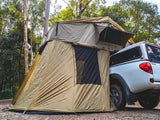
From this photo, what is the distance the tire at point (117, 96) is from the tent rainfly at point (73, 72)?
7.8 inches

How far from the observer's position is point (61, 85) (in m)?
4.95

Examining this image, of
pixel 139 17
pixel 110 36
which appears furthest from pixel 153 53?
pixel 139 17

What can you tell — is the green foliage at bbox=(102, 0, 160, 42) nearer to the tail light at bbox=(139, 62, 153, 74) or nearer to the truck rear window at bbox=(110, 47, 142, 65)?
the truck rear window at bbox=(110, 47, 142, 65)

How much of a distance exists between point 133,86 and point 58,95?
239cm

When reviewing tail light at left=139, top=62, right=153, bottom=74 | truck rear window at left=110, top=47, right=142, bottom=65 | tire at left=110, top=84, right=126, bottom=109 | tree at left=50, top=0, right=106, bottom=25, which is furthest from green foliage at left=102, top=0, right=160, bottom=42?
tail light at left=139, top=62, right=153, bottom=74

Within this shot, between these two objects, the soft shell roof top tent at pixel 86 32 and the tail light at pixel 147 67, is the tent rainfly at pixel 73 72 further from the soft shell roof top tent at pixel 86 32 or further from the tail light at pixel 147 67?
the tail light at pixel 147 67

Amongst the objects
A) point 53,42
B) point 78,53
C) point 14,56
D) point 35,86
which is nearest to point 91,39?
point 78,53

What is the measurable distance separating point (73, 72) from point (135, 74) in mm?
2000

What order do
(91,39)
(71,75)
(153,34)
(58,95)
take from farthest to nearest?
(153,34), (91,39), (71,75), (58,95)

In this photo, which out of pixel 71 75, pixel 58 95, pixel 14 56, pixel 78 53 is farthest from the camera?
pixel 14 56

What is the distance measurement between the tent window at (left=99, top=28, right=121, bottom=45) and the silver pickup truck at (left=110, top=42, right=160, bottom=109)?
905mm

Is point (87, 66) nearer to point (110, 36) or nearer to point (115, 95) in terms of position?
point (115, 95)

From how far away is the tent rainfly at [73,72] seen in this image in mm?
4758

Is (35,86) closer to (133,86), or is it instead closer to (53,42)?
(53,42)
